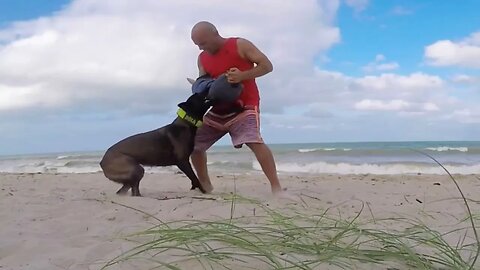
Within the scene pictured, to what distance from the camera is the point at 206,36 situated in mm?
5141

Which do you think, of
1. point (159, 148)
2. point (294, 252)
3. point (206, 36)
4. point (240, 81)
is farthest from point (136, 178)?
point (294, 252)

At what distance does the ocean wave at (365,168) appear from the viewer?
13938 mm

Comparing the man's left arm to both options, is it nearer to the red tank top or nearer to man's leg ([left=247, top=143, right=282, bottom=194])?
the red tank top

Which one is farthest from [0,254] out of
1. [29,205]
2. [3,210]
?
[29,205]

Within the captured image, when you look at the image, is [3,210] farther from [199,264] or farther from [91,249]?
[199,264]

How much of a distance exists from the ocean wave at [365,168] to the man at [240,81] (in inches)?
356

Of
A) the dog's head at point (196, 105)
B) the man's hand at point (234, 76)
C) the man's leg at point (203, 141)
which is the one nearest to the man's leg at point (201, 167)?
the man's leg at point (203, 141)

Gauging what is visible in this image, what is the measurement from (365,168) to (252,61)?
11294 mm

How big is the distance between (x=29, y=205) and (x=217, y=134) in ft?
6.16

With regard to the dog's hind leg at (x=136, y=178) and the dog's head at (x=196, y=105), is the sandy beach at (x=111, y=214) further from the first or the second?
the dog's head at (x=196, y=105)

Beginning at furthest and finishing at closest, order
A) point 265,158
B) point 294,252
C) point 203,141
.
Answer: point 203,141 < point 265,158 < point 294,252

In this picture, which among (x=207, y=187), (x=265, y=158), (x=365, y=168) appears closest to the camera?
(x=265, y=158)

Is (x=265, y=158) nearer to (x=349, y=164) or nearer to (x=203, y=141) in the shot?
(x=203, y=141)

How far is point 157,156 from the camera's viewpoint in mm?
5309
